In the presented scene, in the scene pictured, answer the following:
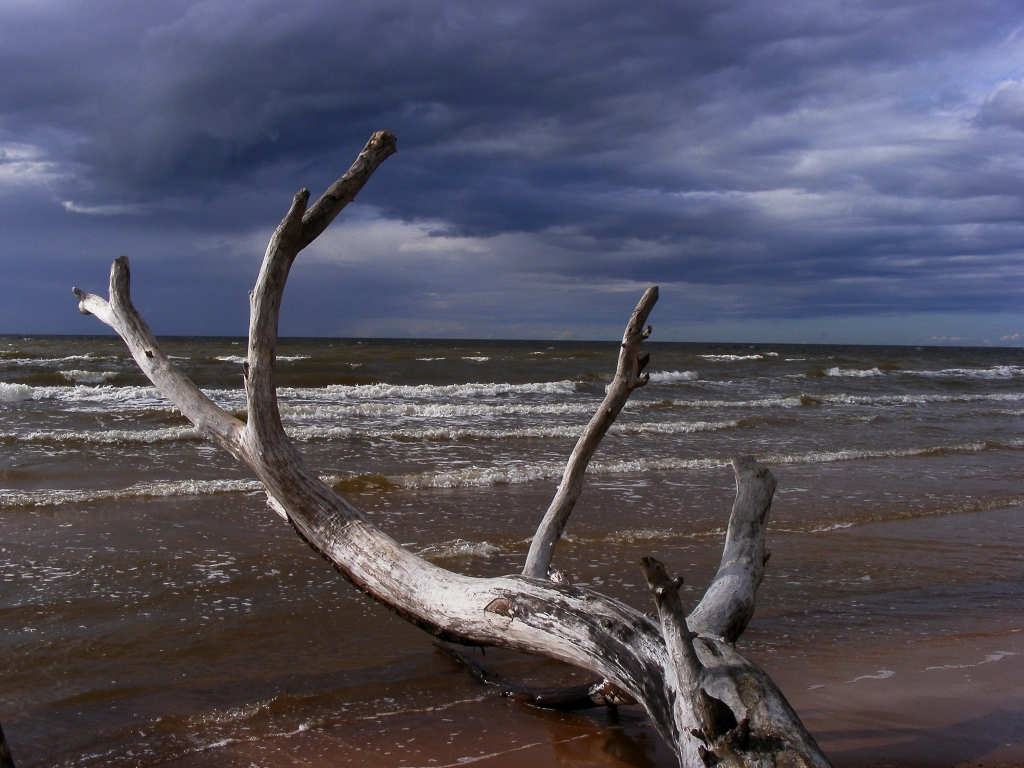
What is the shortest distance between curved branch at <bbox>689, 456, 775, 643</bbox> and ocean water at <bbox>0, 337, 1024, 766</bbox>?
0.67 meters

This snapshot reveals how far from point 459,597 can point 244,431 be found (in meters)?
1.36

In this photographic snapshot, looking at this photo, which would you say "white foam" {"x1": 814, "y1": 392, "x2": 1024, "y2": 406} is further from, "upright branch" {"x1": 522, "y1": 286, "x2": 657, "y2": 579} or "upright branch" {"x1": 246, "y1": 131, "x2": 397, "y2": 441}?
"upright branch" {"x1": 246, "y1": 131, "x2": 397, "y2": 441}

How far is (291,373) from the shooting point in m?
27.3

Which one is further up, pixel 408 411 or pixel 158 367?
pixel 158 367

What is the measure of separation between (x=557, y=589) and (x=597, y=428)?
1.06 metres

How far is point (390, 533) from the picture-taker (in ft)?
22.9

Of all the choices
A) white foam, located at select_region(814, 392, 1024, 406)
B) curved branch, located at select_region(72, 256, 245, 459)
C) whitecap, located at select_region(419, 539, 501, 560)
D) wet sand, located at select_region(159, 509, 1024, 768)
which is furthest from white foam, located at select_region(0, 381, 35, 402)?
white foam, located at select_region(814, 392, 1024, 406)

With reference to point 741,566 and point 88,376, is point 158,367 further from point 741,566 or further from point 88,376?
point 88,376

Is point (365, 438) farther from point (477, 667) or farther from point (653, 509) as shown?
point (477, 667)

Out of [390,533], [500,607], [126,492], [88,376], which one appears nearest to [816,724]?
[500,607]

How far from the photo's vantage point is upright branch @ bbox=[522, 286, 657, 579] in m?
3.40

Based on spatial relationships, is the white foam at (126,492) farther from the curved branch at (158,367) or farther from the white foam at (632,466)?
the curved branch at (158,367)

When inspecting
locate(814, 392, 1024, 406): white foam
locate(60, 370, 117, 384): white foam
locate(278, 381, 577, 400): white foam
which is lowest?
locate(814, 392, 1024, 406): white foam

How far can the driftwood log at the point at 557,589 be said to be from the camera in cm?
233
